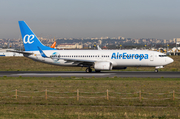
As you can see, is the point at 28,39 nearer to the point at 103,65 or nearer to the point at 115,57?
the point at 103,65

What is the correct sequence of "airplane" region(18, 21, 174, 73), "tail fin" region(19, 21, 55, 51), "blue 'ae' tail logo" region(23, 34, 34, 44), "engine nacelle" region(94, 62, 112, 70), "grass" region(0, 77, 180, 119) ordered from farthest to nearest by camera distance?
"blue 'ae' tail logo" region(23, 34, 34, 44) < "tail fin" region(19, 21, 55, 51) < "airplane" region(18, 21, 174, 73) < "engine nacelle" region(94, 62, 112, 70) < "grass" region(0, 77, 180, 119)

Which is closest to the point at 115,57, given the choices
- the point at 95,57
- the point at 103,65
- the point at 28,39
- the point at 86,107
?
the point at 103,65

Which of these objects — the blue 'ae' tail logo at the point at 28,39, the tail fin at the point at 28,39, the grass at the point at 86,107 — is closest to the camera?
the grass at the point at 86,107

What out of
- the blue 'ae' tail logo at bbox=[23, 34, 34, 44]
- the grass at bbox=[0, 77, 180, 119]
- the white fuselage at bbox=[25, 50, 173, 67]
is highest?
the blue 'ae' tail logo at bbox=[23, 34, 34, 44]

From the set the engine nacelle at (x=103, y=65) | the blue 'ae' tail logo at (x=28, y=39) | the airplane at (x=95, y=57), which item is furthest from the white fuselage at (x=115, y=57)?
the blue 'ae' tail logo at (x=28, y=39)

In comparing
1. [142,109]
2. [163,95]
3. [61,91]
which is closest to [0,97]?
[61,91]

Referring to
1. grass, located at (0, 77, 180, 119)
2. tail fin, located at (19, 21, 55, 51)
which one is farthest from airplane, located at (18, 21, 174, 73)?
grass, located at (0, 77, 180, 119)

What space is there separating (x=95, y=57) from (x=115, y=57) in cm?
386

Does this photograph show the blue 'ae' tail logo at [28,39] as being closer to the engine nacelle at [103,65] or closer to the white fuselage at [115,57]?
the white fuselage at [115,57]

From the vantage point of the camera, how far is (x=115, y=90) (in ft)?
93.7

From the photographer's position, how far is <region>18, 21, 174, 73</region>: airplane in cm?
4916

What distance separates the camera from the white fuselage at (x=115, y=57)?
161ft

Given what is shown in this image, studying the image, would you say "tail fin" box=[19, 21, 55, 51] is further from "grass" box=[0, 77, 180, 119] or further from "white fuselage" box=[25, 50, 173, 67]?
"grass" box=[0, 77, 180, 119]

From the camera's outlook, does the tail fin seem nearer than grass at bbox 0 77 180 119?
No
